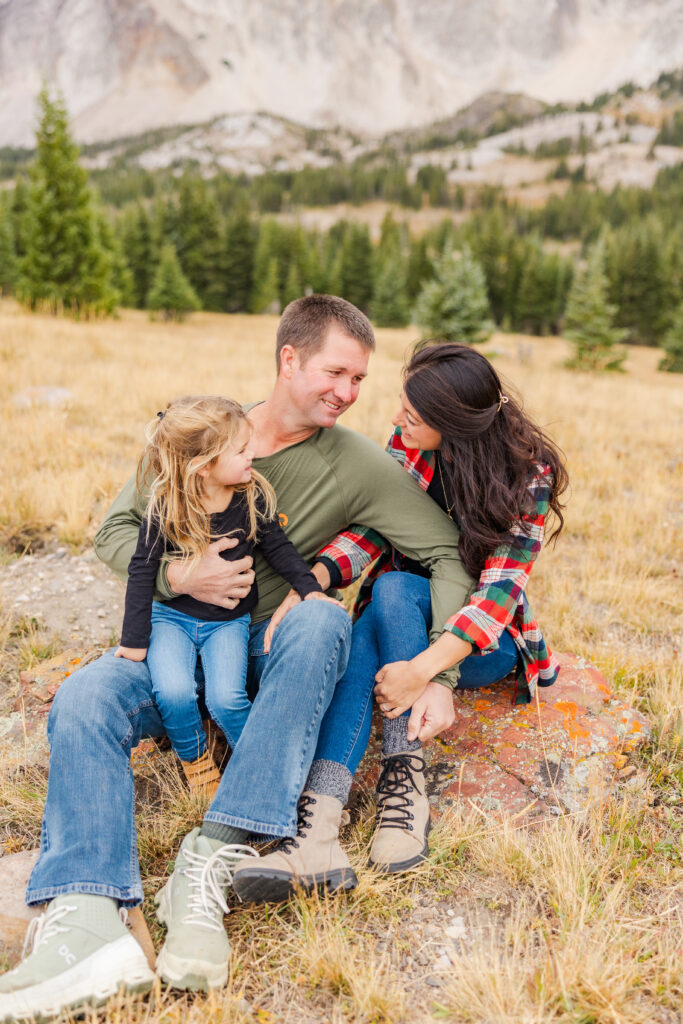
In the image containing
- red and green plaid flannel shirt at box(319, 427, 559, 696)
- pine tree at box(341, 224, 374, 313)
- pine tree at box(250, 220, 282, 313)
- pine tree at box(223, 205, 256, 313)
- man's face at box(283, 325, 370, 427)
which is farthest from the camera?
pine tree at box(341, 224, 374, 313)

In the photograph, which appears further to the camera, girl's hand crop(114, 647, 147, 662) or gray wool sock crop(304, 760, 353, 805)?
girl's hand crop(114, 647, 147, 662)

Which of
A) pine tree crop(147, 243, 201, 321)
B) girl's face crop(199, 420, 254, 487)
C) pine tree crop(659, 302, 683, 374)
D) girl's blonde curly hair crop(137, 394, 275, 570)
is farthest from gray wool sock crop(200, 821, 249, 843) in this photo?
pine tree crop(659, 302, 683, 374)

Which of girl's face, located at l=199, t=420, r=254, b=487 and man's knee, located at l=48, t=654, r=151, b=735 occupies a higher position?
girl's face, located at l=199, t=420, r=254, b=487

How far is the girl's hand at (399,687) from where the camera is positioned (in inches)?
100

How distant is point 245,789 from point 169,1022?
2.08 feet

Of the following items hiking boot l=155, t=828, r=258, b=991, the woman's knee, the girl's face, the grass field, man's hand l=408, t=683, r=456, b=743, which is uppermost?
the girl's face

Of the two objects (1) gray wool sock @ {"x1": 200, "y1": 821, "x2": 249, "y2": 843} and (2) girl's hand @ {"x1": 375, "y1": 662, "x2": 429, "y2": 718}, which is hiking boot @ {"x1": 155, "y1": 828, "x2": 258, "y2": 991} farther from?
(2) girl's hand @ {"x1": 375, "y1": 662, "x2": 429, "y2": 718}

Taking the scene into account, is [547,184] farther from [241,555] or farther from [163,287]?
[241,555]

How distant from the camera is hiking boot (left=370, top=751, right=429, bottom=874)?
230cm

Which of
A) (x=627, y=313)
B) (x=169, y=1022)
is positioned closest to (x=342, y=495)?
(x=169, y=1022)

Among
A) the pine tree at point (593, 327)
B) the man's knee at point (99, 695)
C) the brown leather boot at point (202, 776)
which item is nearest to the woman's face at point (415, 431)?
the man's knee at point (99, 695)

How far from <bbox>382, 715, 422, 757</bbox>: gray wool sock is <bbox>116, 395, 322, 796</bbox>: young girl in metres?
0.58

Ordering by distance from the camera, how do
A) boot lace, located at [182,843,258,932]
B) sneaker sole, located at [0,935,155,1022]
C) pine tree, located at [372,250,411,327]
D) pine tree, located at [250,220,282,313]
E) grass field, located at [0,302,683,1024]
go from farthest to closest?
pine tree, located at [250,220,282,313]
pine tree, located at [372,250,411,327]
boot lace, located at [182,843,258,932]
grass field, located at [0,302,683,1024]
sneaker sole, located at [0,935,155,1022]

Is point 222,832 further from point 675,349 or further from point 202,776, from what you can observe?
point 675,349
